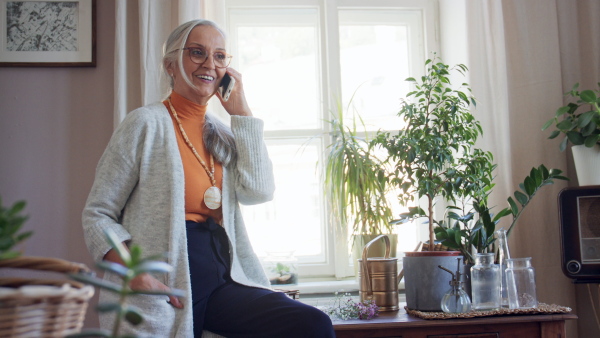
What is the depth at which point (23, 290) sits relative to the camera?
539 mm

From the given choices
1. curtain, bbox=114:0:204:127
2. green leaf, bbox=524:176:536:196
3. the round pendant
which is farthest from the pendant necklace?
green leaf, bbox=524:176:536:196

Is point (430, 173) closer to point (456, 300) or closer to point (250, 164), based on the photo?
point (456, 300)

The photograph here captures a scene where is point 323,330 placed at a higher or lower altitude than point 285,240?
A: lower

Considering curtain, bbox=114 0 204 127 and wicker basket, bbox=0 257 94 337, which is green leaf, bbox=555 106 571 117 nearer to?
curtain, bbox=114 0 204 127

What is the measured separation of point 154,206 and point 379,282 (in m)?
0.90

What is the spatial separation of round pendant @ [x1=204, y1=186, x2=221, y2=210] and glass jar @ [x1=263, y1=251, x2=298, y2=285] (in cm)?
80

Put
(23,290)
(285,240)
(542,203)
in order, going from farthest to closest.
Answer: (285,240) → (542,203) → (23,290)

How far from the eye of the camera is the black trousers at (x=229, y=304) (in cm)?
166

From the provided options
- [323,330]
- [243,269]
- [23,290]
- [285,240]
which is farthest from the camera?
[285,240]

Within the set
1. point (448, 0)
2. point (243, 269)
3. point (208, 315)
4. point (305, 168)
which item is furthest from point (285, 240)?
point (448, 0)

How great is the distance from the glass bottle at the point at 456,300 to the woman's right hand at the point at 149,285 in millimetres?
909

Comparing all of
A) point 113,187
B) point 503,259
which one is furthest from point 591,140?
point 113,187

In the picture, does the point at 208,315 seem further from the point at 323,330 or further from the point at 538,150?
the point at 538,150

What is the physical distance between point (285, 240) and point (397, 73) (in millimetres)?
988
